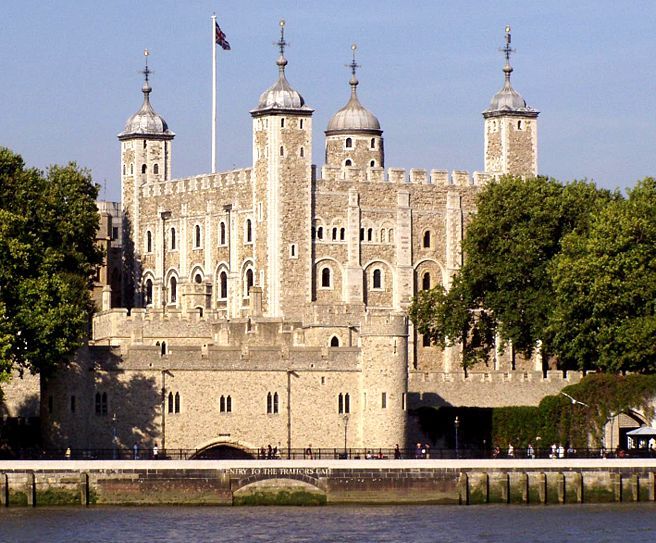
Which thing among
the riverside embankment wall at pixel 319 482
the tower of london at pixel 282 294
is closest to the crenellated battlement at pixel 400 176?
the tower of london at pixel 282 294

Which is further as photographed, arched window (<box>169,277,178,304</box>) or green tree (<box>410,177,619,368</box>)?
arched window (<box>169,277,178,304</box>)

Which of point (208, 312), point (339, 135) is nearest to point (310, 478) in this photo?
point (208, 312)

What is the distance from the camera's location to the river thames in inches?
2970

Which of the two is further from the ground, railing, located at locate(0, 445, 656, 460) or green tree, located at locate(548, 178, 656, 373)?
green tree, located at locate(548, 178, 656, 373)

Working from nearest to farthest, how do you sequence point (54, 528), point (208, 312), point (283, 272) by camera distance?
point (54, 528) → point (208, 312) → point (283, 272)

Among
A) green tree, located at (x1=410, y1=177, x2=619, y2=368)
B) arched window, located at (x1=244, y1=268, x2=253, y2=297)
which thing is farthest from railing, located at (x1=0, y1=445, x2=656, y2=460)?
arched window, located at (x1=244, y1=268, x2=253, y2=297)

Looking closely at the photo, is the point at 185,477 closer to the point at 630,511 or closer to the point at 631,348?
the point at 630,511

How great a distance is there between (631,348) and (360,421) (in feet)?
42.1

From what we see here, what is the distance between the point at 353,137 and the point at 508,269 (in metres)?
25.1

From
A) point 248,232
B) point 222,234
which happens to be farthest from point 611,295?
point 222,234

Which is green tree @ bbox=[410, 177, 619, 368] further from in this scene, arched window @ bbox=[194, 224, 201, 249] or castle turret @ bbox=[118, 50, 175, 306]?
castle turret @ bbox=[118, 50, 175, 306]

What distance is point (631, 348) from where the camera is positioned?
10012 cm

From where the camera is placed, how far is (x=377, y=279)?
123 metres

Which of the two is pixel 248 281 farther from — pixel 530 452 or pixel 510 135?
pixel 530 452
